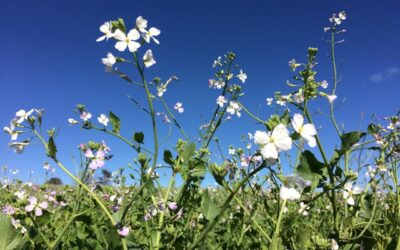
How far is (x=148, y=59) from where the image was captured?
5.87ft

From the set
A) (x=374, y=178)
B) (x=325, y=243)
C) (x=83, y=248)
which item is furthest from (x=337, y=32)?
(x=83, y=248)

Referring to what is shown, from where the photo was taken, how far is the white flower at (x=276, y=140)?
1113 millimetres

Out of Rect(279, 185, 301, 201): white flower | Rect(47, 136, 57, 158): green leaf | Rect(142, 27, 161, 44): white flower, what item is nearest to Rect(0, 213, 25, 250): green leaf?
Rect(47, 136, 57, 158): green leaf

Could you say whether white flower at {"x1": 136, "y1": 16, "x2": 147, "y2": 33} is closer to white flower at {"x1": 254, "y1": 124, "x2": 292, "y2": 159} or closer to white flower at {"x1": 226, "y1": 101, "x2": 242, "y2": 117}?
white flower at {"x1": 254, "y1": 124, "x2": 292, "y2": 159}

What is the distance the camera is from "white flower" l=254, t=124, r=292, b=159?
1113mm

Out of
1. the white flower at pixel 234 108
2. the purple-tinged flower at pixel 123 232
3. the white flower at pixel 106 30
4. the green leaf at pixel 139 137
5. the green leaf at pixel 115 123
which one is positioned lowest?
the purple-tinged flower at pixel 123 232

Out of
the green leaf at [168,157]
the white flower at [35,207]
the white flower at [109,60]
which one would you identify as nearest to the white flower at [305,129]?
the green leaf at [168,157]

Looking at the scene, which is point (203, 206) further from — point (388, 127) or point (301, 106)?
point (388, 127)

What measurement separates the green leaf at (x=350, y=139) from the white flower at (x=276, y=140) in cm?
47

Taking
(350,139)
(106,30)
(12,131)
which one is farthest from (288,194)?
(12,131)

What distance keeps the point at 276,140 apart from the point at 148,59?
0.86 metres

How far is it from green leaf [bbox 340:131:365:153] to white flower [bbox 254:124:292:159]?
1.53 feet

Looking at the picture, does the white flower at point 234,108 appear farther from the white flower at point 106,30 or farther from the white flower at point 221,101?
the white flower at point 106,30

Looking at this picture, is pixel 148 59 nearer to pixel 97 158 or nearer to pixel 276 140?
pixel 97 158
